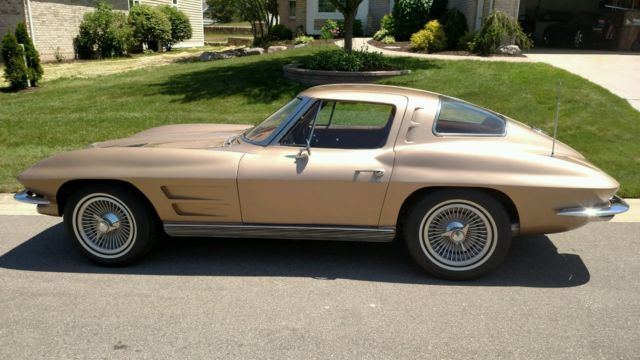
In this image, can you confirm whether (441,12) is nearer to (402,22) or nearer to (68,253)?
(402,22)

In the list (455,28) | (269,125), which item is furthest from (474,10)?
(269,125)

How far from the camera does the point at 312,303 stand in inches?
144

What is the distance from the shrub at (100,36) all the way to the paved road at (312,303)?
65.2 ft

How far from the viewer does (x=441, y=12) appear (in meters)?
18.4

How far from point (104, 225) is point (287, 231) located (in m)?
1.39

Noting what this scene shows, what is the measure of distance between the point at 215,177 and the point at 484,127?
6.85ft

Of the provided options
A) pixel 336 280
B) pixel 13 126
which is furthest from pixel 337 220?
pixel 13 126

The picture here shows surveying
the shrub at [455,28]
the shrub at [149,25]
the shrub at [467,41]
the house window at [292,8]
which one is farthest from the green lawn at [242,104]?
the house window at [292,8]

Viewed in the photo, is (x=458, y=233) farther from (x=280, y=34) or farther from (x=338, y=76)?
(x=280, y=34)

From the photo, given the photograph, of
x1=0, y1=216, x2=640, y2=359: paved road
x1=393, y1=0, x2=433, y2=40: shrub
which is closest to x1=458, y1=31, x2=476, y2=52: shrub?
x1=393, y1=0, x2=433, y2=40: shrub

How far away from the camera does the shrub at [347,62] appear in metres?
11.6

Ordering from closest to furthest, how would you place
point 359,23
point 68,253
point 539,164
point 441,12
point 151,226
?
point 539,164 → point 151,226 → point 68,253 → point 441,12 → point 359,23

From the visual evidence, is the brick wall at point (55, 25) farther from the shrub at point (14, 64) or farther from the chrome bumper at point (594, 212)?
the chrome bumper at point (594, 212)

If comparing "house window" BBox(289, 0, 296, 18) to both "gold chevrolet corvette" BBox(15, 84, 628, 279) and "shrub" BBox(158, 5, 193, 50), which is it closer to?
"shrub" BBox(158, 5, 193, 50)
